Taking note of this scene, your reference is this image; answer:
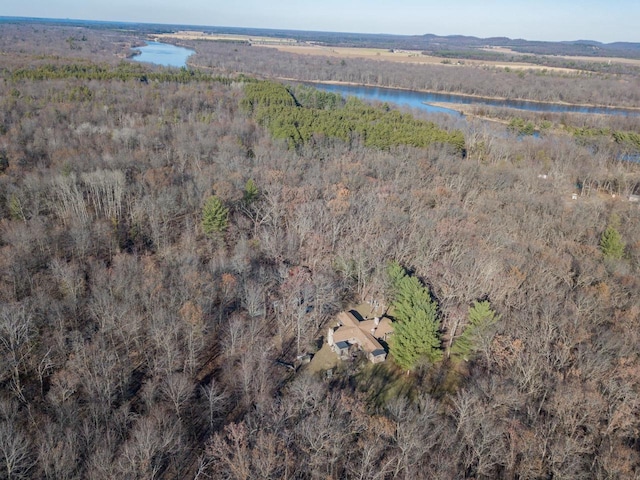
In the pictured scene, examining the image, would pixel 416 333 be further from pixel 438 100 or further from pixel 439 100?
pixel 439 100

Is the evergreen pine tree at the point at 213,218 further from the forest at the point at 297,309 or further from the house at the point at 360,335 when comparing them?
the house at the point at 360,335

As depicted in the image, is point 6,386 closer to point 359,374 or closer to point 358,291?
point 359,374

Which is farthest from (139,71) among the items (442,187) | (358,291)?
(358,291)

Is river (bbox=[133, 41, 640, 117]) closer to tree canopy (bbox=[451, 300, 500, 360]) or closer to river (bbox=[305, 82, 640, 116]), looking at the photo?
river (bbox=[305, 82, 640, 116])

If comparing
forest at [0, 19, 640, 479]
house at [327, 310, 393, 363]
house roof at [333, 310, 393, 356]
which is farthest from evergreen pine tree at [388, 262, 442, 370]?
house roof at [333, 310, 393, 356]

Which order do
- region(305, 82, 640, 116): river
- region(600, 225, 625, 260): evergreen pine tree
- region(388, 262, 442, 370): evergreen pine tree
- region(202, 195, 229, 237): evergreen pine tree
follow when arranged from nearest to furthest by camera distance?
region(388, 262, 442, 370): evergreen pine tree
region(600, 225, 625, 260): evergreen pine tree
region(202, 195, 229, 237): evergreen pine tree
region(305, 82, 640, 116): river
